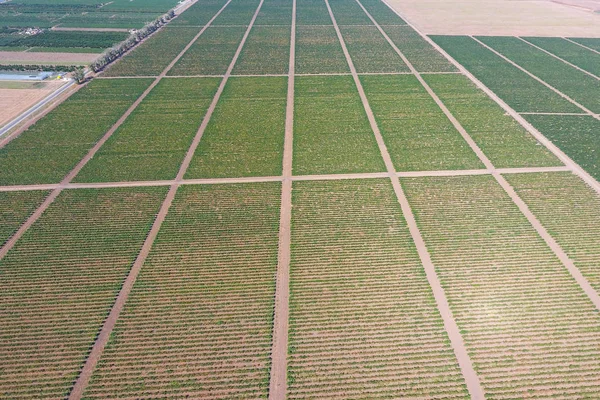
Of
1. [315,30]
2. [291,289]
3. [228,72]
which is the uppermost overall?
[315,30]

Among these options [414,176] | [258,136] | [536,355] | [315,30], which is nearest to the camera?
[536,355]

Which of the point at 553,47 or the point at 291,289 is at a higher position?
the point at 553,47

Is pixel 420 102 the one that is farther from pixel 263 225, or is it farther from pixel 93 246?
pixel 93 246

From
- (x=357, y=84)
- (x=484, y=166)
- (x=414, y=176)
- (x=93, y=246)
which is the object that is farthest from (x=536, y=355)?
(x=357, y=84)

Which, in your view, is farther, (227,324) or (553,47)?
(553,47)

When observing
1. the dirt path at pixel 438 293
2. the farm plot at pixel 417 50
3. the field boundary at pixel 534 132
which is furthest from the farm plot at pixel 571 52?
the dirt path at pixel 438 293

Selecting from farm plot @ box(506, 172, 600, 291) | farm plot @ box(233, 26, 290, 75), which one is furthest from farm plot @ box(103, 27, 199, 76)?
farm plot @ box(506, 172, 600, 291)

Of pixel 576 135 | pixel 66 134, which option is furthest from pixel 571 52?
pixel 66 134

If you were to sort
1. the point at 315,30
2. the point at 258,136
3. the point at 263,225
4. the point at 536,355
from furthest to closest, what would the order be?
the point at 315,30 → the point at 258,136 → the point at 263,225 → the point at 536,355

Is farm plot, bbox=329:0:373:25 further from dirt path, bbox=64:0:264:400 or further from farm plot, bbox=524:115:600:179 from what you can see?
dirt path, bbox=64:0:264:400
